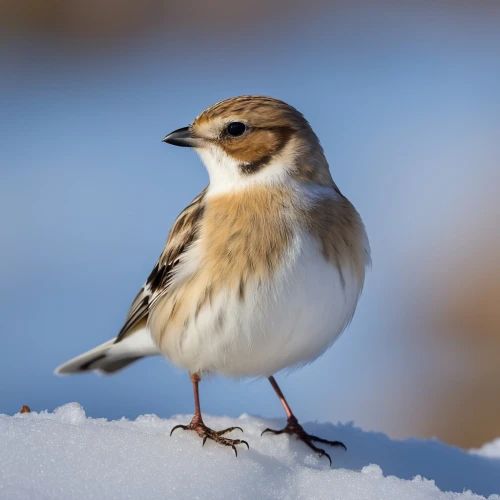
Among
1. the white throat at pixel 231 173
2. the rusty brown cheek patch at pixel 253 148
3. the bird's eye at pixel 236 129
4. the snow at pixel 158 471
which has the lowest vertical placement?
the snow at pixel 158 471

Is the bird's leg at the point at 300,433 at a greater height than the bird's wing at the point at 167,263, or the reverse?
the bird's wing at the point at 167,263

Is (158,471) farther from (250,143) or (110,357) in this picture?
(110,357)

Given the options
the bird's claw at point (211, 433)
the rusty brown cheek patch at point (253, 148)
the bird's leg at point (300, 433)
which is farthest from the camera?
the rusty brown cheek patch at point (253, 148)

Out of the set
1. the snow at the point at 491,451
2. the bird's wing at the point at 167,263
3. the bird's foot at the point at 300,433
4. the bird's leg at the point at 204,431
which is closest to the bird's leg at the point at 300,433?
the bird's foot at the point at 300,433

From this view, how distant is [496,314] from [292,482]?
5081 mm

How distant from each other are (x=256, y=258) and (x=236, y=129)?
28.6 inches

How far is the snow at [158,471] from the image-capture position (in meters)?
2.74

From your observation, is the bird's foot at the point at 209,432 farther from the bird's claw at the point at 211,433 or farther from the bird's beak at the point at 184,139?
the bird's beak at the point at 184,139

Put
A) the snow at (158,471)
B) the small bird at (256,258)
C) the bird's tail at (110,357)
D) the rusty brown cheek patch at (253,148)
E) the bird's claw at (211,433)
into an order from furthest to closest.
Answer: the bird's tail at (110,357)
the rusty brown cheek patch at (253,148)
the small bird at (256,258)
the bird's claw at (211,433)
the snow at (158,471)

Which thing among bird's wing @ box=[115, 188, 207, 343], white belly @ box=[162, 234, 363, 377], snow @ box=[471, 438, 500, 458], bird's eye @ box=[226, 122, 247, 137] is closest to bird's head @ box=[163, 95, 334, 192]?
bird's eye @ box=[226, 122, 247, 137]

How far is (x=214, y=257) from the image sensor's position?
147 inches

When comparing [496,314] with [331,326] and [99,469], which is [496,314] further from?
[99,469]

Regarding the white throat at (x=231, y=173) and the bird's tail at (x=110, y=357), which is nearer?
the white throat at (x=231, y=173)

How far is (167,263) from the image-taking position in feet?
13.9
